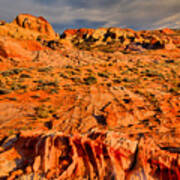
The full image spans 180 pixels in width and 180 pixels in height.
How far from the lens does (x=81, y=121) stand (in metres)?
9.19

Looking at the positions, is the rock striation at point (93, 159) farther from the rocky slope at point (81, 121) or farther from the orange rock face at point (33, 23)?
the orange rock face at point (33, 23)

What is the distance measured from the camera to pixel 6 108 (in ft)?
34.2

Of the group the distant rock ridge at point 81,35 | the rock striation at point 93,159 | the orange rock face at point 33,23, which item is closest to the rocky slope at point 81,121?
the rock striation at point 93,159

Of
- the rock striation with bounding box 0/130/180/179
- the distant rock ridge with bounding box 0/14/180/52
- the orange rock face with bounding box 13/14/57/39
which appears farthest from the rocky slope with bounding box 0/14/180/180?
A: the orange rock face with bounding box 13/14/57/39

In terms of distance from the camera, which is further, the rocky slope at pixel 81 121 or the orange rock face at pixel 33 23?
the orange rock face at pixel 33 23

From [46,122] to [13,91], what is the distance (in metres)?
7.05

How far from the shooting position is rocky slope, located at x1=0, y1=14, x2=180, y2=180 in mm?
4320

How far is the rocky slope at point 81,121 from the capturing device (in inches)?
170

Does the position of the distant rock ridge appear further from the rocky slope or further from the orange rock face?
the rocky slope

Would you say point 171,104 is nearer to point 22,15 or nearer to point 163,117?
point 163,117

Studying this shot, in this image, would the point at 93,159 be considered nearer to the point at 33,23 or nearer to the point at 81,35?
the point at 33,23

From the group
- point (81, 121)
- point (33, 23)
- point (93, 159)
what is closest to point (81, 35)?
point (33, 23)

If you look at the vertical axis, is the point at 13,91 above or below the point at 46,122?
above

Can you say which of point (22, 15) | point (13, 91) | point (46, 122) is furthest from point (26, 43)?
point (22, 15)
